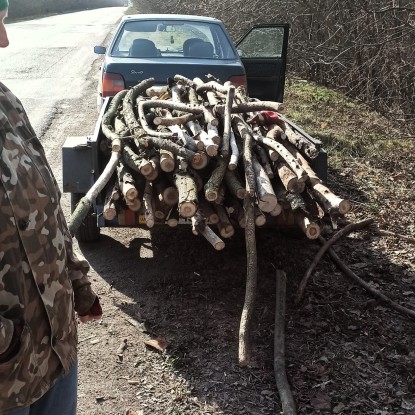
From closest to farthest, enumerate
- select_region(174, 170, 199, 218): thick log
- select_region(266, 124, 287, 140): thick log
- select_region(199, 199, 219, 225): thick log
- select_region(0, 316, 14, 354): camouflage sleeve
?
select_region(0, 316, 14, 354): camouflage sleeve, select_region(174, 170, 199, 218): thick log, select_region(199, 199, 219, 225): thick log, select_region(266, 124, 287, 140): thick log

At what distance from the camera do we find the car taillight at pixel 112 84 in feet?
23.8

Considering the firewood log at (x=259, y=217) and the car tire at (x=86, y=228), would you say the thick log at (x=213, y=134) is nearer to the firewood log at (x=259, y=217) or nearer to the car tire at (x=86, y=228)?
the firewood log at (x=259, y=217)

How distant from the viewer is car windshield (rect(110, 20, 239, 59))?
25.9ft

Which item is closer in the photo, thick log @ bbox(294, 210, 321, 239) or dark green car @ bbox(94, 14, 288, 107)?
thick log @ bbox(294, 210, 321, 239)

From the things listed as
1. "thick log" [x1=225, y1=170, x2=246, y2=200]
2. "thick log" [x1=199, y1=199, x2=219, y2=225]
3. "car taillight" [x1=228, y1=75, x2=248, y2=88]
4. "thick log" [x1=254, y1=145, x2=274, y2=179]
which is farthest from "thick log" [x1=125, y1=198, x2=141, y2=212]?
"car taillight" [x1=228, y1=75, x2=248, y2=88]

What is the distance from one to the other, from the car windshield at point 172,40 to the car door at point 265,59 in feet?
1.17

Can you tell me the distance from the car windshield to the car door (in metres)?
0.36

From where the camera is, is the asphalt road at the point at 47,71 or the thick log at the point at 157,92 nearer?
the thick log at the point at 157,92

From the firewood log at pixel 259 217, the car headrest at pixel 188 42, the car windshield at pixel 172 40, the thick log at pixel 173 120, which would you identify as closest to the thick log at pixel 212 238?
the firewood log at pixel 259 217

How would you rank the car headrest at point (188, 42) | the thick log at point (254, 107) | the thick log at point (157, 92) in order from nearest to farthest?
the thick log at point (254, 107) < the thick log at point (157, 92) < the car headrest at point (188, 42)

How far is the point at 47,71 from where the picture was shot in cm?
1662

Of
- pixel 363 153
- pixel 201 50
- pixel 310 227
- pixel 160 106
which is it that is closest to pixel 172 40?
pixel 201 50

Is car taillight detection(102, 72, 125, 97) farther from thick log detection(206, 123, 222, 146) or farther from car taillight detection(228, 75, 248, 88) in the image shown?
thick log detection(206, 123, 222, 146)

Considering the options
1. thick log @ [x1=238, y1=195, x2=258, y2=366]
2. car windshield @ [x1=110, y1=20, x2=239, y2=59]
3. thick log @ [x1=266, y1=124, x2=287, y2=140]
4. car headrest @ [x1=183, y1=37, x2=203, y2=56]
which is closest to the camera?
thick log @ [x1=238, y1=195, x2=258, y2=366]
